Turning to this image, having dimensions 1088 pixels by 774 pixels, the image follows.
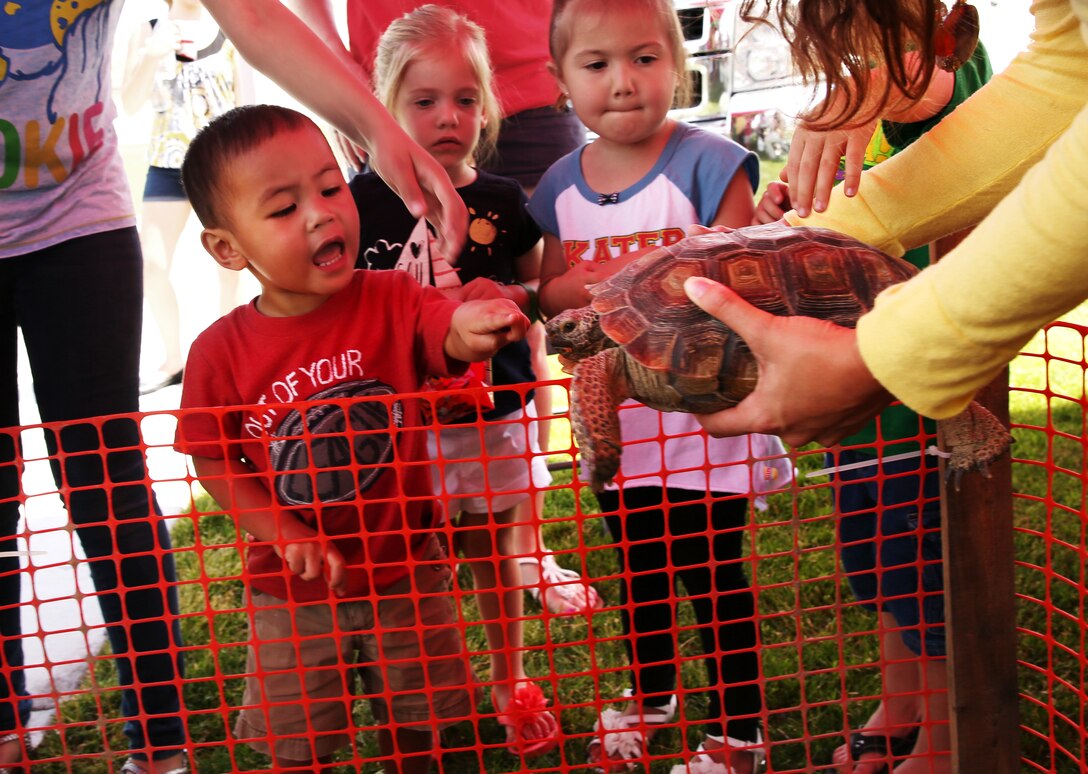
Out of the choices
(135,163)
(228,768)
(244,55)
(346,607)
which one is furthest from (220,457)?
(135,163)

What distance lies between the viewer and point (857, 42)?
78.4 inches

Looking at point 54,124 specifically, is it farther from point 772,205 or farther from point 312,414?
point 772,205

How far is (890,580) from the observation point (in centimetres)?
248

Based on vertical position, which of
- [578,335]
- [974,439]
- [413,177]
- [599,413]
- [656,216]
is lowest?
[974,439]

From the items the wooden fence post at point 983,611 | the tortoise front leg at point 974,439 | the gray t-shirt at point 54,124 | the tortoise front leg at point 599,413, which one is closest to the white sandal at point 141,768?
the gray t-shirt at point 54,124

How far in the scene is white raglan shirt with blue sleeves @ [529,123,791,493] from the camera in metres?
2.55

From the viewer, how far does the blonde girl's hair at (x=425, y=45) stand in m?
2.81

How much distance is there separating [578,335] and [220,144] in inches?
34.8

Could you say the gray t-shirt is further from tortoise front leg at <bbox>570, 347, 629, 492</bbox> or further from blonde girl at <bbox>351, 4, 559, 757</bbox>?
tortoise front leg at <bbox>570, 347, 629, 492</bbox>

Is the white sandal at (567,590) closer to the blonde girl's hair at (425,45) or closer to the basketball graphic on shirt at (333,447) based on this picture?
the basketball graphic on shirt at (333,447)

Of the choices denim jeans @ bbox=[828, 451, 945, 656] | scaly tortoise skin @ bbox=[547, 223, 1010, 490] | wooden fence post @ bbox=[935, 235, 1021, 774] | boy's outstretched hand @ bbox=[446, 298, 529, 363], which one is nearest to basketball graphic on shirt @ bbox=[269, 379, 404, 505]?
boy's outstretched hand @ bbox=[446, 298, 529, 363]

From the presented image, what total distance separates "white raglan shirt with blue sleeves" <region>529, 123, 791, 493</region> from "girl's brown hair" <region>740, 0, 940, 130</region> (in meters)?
0.51

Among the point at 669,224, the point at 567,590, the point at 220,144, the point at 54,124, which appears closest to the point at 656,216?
the point at 669,224

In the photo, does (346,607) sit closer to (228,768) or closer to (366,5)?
(228,768)
